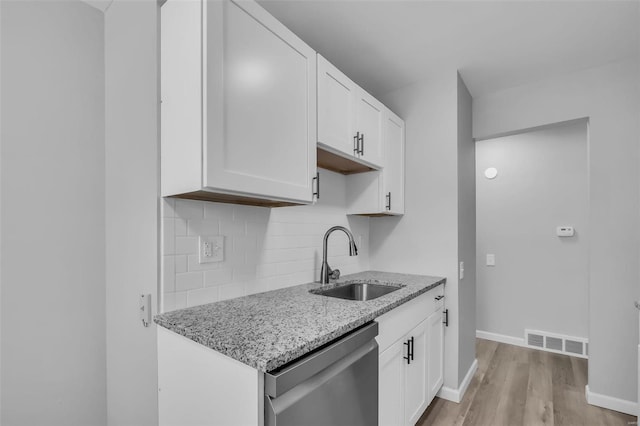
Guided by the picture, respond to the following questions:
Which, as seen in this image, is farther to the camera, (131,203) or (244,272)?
(244,272)

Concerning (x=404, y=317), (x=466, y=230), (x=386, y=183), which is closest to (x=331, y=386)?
(x=404, y=317)

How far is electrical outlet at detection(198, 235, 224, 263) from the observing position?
4.71ft

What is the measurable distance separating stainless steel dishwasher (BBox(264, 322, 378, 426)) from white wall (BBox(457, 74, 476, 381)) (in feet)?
4.37

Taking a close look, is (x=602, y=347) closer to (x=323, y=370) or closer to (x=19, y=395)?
(x=323, y=370)

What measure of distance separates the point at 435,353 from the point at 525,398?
32.5 inches

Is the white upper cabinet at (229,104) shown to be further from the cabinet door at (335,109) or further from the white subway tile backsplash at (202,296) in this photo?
the white subway tile backsplash at (202,296)

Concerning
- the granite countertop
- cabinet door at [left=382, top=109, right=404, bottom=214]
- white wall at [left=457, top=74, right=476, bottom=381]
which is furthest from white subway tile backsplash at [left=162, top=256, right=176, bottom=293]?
white wall at [left=457, top=74, right=476, bottom=381]

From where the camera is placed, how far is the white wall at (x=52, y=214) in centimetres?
151

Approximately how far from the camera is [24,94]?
155 cm

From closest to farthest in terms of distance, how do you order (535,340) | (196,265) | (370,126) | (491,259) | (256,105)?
(256,105) < (196,265) < (370,126) < (535,340) < (491,259)

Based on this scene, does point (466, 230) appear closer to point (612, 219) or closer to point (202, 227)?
point (612, 219)

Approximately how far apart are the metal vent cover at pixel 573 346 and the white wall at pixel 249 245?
7.69ft

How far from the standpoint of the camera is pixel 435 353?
2162 millimetres

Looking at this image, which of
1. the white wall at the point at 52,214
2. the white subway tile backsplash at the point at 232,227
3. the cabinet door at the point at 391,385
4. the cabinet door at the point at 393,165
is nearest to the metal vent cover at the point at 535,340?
the cabinet door at the point at 393,165
